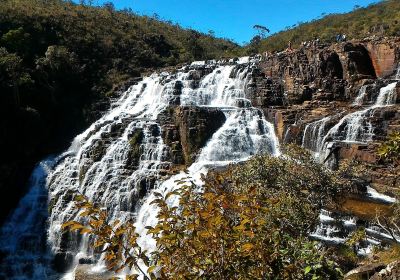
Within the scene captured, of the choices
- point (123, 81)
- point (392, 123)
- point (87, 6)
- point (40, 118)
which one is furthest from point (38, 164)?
point (87, 6)

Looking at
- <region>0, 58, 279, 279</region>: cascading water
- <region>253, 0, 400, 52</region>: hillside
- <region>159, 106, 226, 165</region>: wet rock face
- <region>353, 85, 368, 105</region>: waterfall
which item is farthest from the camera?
<region>253, 0, 400, 52</region>: hillside

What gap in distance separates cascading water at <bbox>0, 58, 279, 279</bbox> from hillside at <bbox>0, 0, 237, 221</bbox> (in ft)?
10.7

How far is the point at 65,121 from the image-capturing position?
1467 inches

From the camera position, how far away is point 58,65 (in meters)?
41.5

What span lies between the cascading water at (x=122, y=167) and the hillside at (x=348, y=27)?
20.6m

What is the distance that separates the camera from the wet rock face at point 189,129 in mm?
27312

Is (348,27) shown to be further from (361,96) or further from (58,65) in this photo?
(58,65)

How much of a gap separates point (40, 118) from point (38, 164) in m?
6.04

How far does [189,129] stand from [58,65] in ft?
65.5

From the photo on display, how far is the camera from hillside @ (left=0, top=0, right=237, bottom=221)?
3203 cm

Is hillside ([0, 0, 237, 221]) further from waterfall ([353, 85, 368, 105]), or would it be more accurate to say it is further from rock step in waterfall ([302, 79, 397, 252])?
waterfall ([353, 85, 368, 105])

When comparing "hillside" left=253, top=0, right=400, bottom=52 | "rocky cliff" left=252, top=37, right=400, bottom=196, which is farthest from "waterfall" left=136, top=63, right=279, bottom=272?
"hillside" left=253, top=0, right=400, bottom=52

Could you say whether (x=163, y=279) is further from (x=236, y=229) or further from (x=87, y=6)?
(x=87, y=6)

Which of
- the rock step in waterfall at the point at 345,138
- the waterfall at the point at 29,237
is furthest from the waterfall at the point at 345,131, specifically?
the waterfall at the point at 29,237
